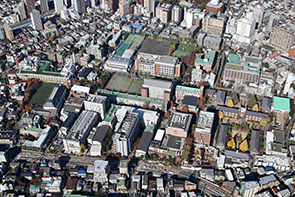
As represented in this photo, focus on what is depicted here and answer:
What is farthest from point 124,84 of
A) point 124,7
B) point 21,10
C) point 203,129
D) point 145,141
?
point 21,10

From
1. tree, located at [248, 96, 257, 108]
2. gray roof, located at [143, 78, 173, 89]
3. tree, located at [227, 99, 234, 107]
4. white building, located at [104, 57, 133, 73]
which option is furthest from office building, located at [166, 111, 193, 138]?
white building, located at [104, 57, 133, 73]

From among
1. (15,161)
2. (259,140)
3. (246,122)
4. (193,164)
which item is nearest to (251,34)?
(246,122)

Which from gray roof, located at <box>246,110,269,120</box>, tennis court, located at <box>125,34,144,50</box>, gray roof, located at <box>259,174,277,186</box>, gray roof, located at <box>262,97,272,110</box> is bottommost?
gray roof, located at <box>259,174,277,186</box>

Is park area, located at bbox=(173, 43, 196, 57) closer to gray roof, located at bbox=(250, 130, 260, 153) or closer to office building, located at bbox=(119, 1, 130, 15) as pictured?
office building, located at bbox=(119, 1, 130, 15)

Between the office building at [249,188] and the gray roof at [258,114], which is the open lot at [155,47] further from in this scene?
the office building at [249,188]

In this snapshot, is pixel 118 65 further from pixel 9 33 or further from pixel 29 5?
pixel 29 5

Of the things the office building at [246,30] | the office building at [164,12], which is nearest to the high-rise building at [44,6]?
the office building at [164,12]
